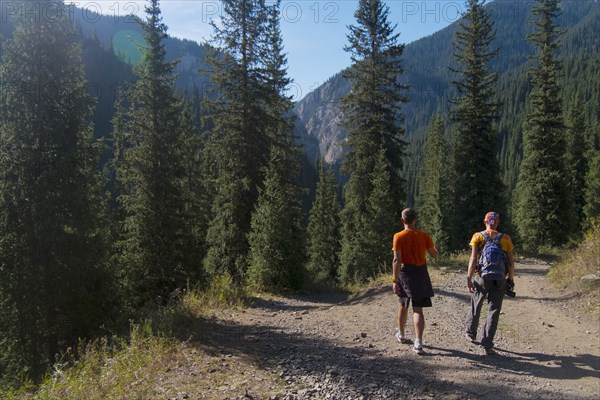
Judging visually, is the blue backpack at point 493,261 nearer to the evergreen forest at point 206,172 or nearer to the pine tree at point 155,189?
the evergreen forest at point 206,172

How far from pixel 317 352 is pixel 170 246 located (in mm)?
11581

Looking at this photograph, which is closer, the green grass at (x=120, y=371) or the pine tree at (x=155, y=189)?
the green grass at (x=120, y=371)

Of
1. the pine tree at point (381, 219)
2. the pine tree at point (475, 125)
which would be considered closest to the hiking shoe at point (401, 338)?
the pine tree at point (381, 219)

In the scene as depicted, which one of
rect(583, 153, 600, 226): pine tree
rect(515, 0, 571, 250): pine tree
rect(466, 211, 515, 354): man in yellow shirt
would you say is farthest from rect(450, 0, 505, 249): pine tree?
rect(466, 211, 515, 354): man in yellow shirt

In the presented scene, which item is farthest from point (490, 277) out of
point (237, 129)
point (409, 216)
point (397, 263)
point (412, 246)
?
point (237, 129)

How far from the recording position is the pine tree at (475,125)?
23172 millimetres

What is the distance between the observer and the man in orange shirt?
19.0ft

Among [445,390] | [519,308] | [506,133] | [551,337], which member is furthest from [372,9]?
[506,133]

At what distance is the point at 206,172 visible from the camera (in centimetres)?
2534

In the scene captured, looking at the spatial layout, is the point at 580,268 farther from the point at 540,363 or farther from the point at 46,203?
the point at 46,203

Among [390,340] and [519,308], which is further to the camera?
[519,308]

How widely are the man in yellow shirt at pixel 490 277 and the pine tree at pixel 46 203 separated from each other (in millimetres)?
9268

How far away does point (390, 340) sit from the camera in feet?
21.2

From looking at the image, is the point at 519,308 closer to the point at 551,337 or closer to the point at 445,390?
the point at 551,337
